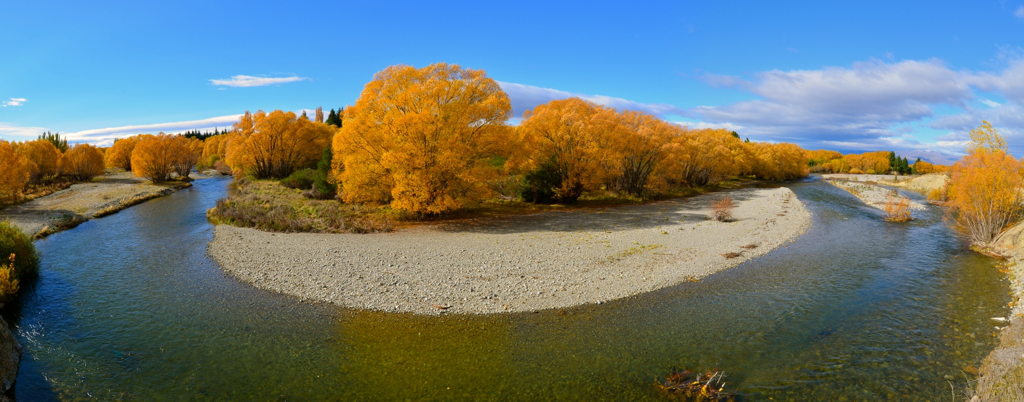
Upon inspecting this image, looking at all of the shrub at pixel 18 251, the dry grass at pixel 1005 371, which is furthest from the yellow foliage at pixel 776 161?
the shrub at pixel 18 251

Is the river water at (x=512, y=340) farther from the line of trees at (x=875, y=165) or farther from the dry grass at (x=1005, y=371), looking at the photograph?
the line of trees at (x=875, y=165)

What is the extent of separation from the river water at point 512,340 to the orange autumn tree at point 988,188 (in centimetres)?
580

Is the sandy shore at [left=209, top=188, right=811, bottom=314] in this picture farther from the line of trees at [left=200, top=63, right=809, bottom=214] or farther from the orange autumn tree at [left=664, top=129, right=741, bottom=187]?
the orange autumn tree at [left=664, top=129, right=741, bottom=187]

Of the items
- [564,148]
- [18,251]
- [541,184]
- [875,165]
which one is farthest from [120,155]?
[875,165]

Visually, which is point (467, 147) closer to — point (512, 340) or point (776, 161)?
point (512, 340)

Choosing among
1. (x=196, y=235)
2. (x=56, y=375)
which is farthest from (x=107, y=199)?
(x=56, y=375)

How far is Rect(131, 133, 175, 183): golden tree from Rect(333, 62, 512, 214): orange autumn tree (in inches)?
1760

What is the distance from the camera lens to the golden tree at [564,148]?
35.2m

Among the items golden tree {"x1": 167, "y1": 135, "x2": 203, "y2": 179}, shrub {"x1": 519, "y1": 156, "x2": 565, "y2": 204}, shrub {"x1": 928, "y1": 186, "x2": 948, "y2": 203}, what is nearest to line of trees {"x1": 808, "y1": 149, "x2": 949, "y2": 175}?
shrub {"x1": 928, "y1": 186, "x2": 948, "y2": 203}

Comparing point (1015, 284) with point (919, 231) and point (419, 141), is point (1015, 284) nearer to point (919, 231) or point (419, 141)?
point (919, 231)

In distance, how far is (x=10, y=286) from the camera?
13.8 meters

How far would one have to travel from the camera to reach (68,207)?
3288 centimetres

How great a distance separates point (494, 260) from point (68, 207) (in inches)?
1436

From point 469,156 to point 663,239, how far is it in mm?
12307
